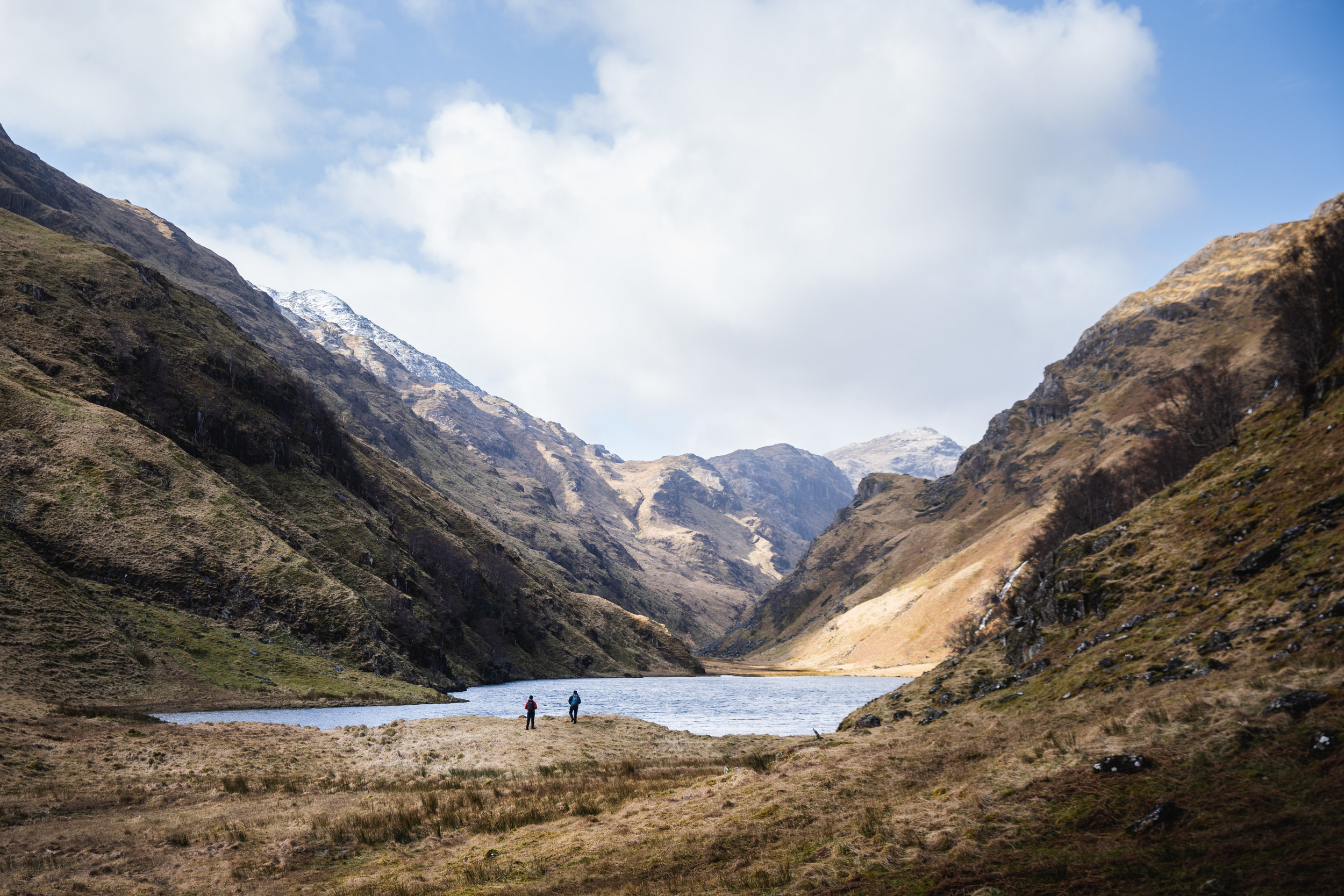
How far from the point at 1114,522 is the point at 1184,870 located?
40178mm

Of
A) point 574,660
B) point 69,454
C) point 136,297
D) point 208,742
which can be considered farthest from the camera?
point 574,660

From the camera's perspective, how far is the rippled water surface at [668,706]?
61438 millimetres

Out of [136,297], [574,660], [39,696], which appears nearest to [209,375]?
[136,297]

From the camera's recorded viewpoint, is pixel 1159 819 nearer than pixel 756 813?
Yes

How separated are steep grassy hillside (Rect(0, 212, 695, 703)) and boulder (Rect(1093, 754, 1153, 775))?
222 feet

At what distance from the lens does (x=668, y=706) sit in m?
93.8

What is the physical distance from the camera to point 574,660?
577 feet

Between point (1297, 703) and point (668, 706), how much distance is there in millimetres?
87773

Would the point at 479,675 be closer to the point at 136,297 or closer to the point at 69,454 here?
the point at 69,454

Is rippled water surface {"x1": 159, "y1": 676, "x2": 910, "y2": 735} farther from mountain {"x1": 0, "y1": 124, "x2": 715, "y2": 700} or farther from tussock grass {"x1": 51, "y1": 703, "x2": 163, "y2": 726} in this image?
mountain {"x1": 0, "y1": 124, "x2": 715, "y2": 700}

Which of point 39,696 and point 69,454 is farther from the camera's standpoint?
point 69,454

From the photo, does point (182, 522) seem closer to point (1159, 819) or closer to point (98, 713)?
point (98, 713)

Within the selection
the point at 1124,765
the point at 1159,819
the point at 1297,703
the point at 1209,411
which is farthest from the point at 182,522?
the point at 1209,411

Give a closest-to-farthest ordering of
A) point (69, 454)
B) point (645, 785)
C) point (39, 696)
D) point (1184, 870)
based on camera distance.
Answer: point (1184, 870) → point (645, 785) → point (39, 696) → point (69, 454)
